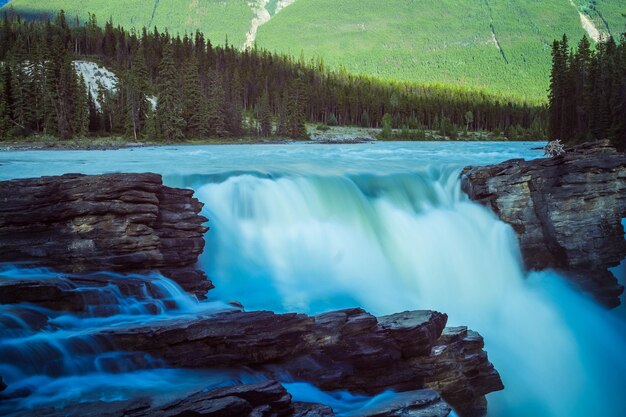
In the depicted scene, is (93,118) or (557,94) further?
(93,118)

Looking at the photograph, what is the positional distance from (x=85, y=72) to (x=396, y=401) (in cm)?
10135

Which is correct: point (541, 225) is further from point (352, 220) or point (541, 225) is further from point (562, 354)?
point (352, 220)

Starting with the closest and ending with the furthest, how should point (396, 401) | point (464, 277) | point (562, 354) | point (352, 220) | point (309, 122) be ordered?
point (396, 401) → point (562, 354) → point (464, 277) → point (352, 220) → point (309, 122)

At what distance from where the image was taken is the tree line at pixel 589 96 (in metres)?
52.9

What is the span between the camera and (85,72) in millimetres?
98500

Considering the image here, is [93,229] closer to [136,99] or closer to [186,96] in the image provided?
[136,99]

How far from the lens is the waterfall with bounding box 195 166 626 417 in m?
15.1

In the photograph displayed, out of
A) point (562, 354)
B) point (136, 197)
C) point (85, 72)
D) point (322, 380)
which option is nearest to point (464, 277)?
point (562, 354)

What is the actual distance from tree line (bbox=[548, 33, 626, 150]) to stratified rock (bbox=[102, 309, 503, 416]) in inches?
1754

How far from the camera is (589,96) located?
195 feet

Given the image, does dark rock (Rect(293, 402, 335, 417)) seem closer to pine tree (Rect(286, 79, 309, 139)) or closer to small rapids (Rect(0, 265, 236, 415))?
small rapids (Rect(0, 265, 236, 415))

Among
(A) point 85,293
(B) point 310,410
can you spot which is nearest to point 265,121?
(A) point 85,293

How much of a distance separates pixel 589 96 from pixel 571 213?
45.5 m

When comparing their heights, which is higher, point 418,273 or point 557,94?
point 557,94
